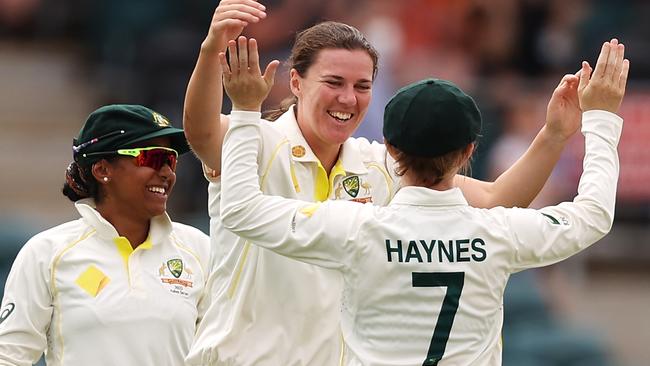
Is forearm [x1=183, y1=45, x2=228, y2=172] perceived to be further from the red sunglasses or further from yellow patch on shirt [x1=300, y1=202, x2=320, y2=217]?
yellow patch on shirt [x1=300, y1=202, x2=320, y2=217]

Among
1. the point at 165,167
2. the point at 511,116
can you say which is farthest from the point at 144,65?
the point at 165,167

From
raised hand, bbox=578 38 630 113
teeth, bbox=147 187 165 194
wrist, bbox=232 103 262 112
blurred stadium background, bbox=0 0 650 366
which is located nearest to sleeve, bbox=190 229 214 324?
teeth, bbox=147 187 165 194

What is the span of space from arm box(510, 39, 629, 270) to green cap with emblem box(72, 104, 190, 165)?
4.94 ft

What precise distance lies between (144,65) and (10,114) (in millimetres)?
1483

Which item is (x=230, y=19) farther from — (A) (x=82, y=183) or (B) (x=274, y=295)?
(A) (x=82, y=183)

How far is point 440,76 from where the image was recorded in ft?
39.0

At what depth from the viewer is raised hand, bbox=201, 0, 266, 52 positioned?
4719 mm

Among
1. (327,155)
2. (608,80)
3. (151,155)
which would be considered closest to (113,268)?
(151,155)

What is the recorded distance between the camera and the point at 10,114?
42.4 feet

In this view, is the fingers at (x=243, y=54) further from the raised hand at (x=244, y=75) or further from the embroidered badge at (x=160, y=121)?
the embroidered badge at (x=160, y=121)

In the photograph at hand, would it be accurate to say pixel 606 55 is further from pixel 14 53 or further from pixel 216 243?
pixel 14 53

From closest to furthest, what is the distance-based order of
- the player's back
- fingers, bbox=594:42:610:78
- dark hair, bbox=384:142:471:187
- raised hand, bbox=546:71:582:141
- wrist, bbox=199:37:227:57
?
1. the player's back
2. dark hair, bbox=384:142:471:187
3. fingers, bbox=594:42:610:78
4. wrist, bbox=199:37:227:57
5. raised hand, bbox=546:71:582:141

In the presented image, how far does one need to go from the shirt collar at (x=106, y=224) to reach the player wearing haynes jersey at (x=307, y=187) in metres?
0.31

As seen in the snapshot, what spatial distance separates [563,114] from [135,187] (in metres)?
1.54
